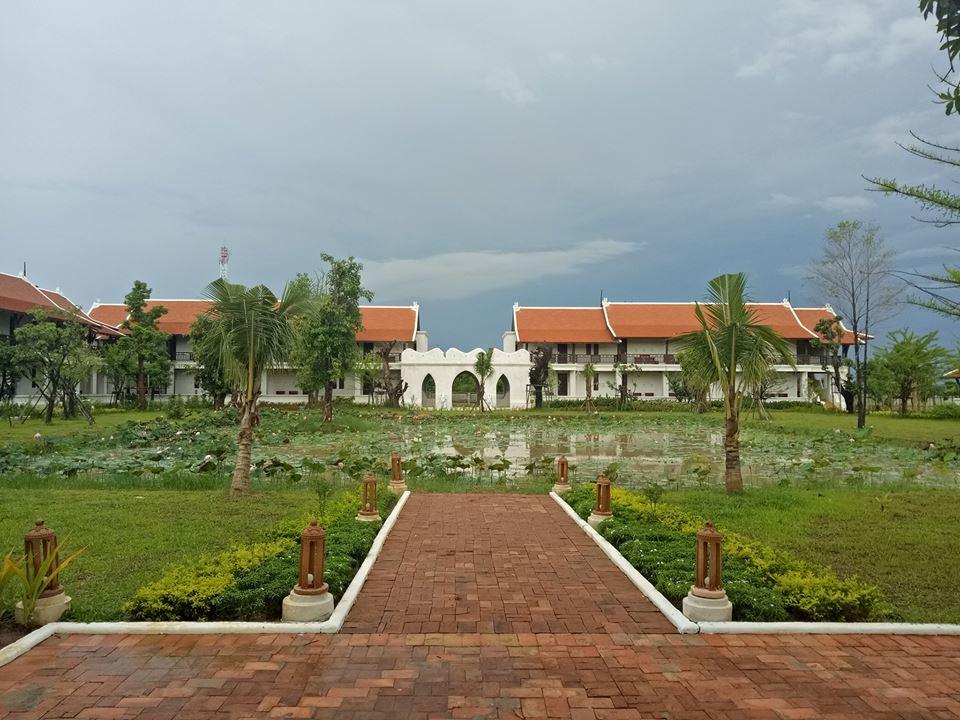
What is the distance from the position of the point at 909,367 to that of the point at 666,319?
14.2 metres

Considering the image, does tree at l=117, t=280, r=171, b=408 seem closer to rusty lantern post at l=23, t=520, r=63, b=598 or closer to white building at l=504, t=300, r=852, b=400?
white building at l=504, t=300, r=852, b=400

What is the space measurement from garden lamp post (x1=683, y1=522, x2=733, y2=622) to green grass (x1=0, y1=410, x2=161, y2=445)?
18.8 metres

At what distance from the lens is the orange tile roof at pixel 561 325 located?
41719mm

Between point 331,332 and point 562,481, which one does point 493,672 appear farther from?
point 331,332

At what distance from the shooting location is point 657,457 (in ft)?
55.0

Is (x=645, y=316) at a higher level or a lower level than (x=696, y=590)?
higher

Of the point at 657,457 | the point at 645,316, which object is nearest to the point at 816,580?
the point at 657,457

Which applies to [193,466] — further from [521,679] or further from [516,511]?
[521,679]

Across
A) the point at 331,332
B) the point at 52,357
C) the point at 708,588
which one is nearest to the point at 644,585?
the point at 708,588

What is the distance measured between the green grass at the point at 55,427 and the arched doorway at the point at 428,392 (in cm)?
1638

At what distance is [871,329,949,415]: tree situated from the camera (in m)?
33.6

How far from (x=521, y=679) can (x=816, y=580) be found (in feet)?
10.1

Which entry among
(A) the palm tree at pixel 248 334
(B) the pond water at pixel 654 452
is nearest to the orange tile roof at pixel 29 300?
(B) the pond water at pixel 654 452

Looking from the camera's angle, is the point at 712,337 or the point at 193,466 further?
the point at 193,466
